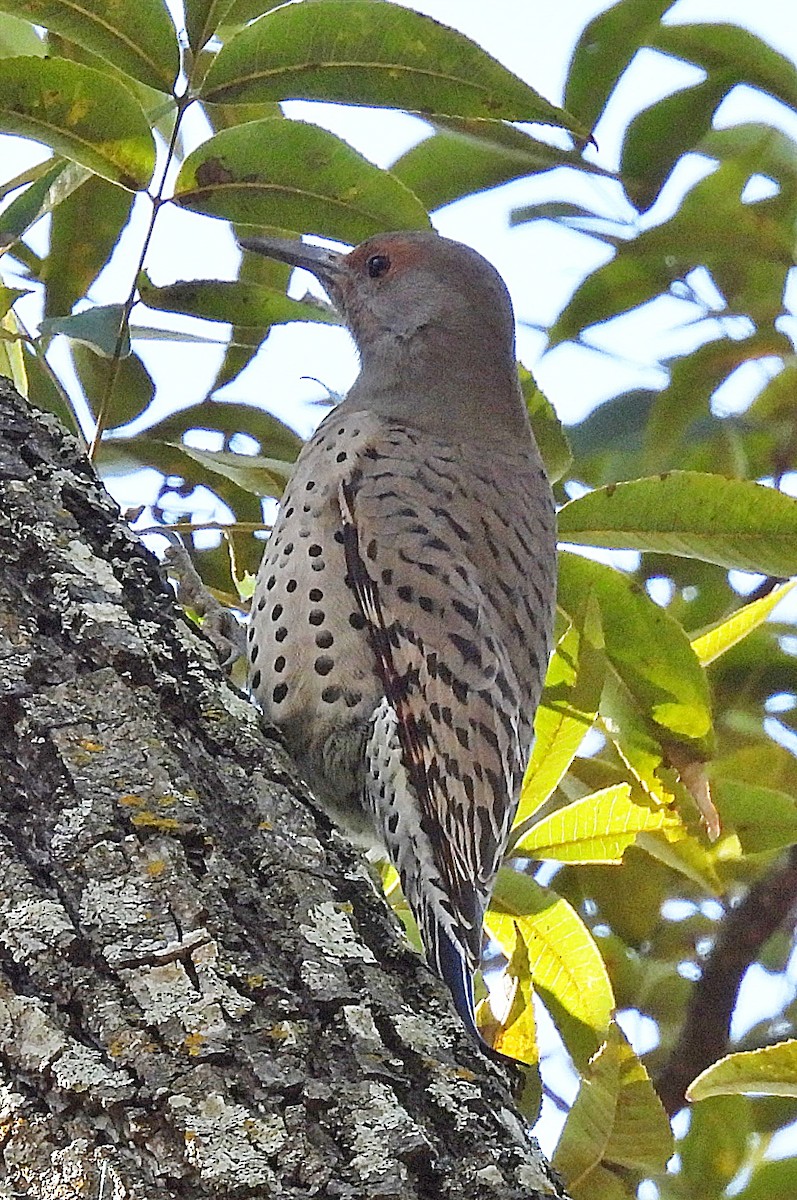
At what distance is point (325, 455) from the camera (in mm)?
2902

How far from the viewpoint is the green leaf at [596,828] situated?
261 centimetres

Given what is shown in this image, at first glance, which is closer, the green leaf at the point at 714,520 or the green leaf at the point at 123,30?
the green leaf at the point at 123,30

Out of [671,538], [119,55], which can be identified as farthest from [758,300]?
[119,55]

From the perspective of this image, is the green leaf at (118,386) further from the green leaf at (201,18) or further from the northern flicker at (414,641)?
the green leaf at (201,18)

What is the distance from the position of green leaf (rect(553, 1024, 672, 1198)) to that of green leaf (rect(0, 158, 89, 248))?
143cm

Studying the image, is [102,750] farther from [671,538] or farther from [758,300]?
[758,300]

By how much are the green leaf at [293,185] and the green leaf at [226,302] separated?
13 centimetres

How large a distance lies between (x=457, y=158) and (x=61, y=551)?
171 centimetres

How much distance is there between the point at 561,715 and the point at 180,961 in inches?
52.8

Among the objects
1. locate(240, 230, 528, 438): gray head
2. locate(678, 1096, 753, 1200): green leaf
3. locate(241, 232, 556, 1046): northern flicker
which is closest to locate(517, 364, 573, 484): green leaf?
locate(241, 232, 556, 1046): northern flicker

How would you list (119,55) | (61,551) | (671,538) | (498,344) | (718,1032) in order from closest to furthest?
(61,551) → (119,55) → (671,538) → (718,1032) → (498,344)

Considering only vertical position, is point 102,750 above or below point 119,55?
below

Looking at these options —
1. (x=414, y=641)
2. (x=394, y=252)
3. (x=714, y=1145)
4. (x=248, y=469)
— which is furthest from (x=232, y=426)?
(x=714, y=1145)

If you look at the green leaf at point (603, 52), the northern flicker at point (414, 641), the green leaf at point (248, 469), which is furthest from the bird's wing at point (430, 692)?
the green leaf at point (603, 52)
